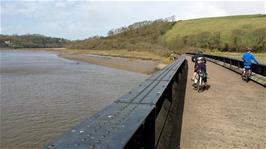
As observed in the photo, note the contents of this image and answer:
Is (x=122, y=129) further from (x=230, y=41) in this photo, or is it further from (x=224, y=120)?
(x=230, y=41)

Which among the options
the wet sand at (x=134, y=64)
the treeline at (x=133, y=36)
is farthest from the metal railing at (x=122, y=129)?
the treeline at (x=133, y=36)

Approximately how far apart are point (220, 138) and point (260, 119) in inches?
84.5

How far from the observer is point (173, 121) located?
8078mm

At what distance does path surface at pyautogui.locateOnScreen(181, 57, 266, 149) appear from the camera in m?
6.27

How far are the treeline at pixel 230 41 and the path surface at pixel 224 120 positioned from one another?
61070 mm

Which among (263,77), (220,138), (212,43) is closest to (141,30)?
(212,43)

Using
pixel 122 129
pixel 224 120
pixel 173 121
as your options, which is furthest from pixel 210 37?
pixel 122 129

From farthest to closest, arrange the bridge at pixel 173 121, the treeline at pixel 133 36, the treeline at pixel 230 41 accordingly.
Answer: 1. the treeline at pixel 133 36
2. the treeline at pixel 230 41
3. the bridge at pixel 173 121

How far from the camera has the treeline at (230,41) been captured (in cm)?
7084

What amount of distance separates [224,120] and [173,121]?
1.26m

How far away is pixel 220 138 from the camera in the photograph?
21.4ft

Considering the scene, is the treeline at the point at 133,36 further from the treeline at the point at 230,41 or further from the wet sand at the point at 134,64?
the wet sand at the point at 134,64

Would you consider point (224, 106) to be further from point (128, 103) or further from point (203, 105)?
point (128, 103)

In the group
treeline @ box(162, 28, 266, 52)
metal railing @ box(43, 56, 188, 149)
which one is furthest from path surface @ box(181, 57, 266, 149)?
treeline @ box(162, 28, 266, 52)
